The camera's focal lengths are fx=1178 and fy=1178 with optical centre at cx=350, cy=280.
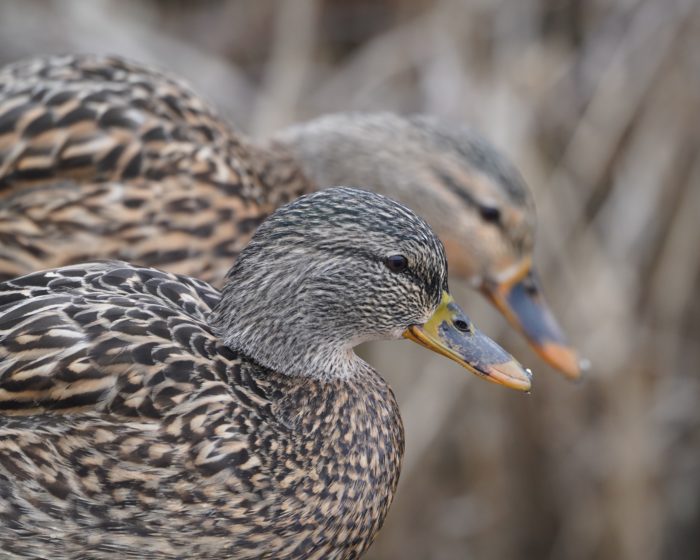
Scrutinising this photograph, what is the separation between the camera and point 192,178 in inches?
132

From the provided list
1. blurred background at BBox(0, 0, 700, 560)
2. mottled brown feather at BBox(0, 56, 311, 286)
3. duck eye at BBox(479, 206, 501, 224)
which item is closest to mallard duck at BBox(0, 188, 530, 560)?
mottled brown feather at BBox(0, 56, 311, 286)

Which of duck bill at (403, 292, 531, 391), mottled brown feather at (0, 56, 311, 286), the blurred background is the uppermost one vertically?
duck bill at (403, 292, 531, 391)

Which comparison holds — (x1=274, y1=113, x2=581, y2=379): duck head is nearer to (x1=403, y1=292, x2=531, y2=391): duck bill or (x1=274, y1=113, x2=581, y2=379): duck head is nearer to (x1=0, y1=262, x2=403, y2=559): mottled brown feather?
(x1=403, y1=292, x2=531, y2=391): duck bill

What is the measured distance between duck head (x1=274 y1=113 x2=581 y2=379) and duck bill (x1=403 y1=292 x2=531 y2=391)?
114cm

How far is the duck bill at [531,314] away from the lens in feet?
12.4

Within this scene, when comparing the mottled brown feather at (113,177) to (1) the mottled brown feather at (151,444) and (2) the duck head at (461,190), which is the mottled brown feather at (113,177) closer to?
(2) the duck head at (461,190)

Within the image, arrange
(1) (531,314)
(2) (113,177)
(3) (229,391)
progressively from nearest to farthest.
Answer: (3) (229,391) → (2) (113,177) → (1) (531,314)

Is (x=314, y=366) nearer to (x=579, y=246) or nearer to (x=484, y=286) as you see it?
(x=484, y=286)

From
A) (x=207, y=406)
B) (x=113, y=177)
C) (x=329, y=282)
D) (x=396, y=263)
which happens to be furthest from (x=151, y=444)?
(x=113, y=177)

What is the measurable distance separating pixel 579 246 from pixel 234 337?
297 cm

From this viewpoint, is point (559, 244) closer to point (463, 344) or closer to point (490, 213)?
point (490, 213)

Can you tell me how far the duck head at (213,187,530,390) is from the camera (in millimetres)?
2504

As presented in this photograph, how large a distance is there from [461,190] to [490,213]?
118 mm

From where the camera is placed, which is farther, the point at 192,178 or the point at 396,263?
the point at 192,178
